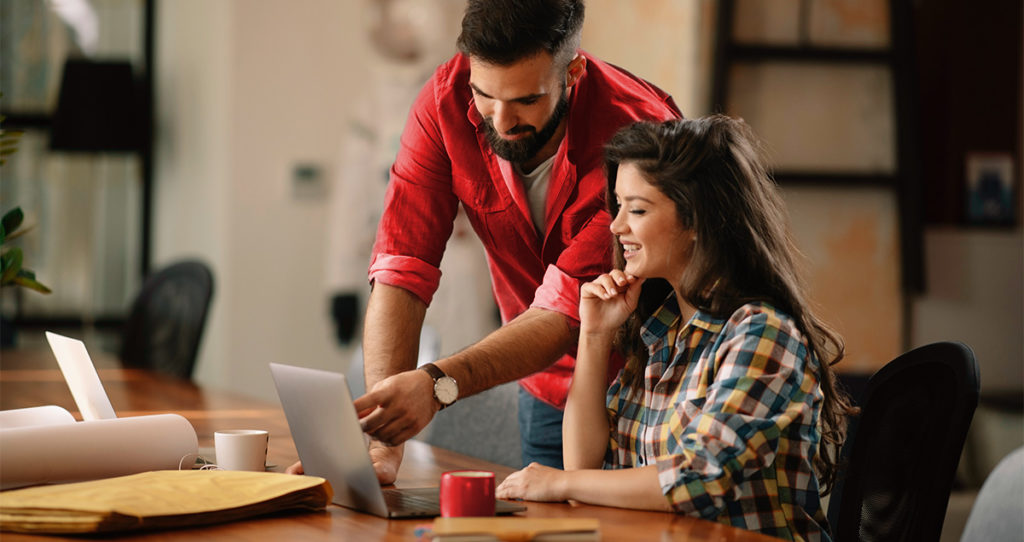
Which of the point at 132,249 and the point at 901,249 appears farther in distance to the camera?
the point at 132,249

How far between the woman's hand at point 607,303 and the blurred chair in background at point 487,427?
1.72ft

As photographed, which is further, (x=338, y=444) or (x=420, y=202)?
(x=420, y=202)

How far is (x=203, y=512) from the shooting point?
1214mm

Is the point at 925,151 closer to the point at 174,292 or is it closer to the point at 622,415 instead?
the point at 174,292

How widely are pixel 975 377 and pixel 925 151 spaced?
124 inches

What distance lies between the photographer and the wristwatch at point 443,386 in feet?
4.93

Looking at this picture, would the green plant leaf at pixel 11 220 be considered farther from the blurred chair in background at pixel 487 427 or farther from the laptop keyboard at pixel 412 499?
the blurred chair in background at pixel 487 427

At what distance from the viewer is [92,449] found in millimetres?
1380

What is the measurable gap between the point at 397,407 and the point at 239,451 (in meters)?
0.23

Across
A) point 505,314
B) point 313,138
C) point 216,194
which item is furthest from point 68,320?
point 505,314

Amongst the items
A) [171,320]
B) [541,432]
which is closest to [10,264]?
[541,432]

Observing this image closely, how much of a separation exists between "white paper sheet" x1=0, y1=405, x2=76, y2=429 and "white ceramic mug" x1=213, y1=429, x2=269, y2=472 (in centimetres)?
21

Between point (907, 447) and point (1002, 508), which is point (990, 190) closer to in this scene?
point (1002, 508)

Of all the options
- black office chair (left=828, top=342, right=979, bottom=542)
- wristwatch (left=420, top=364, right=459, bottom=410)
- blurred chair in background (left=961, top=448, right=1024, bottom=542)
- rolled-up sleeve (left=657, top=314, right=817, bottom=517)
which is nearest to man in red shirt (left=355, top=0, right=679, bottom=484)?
wristwatch (left=420, top=364, right=459, bottom=410)
